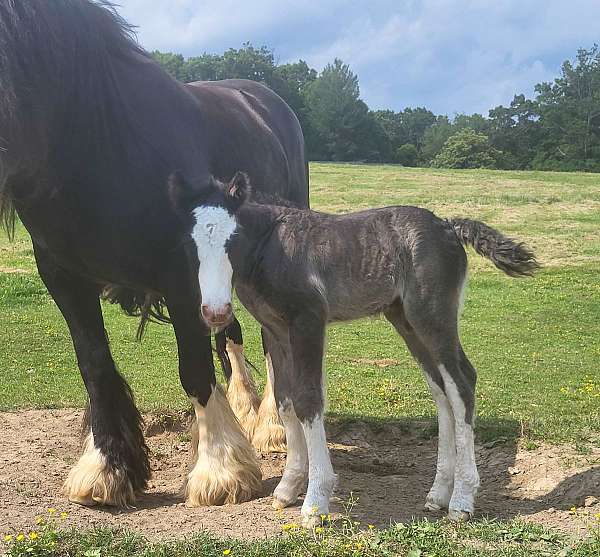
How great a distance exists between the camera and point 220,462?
5.02 meters

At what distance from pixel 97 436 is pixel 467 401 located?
7.54 feet

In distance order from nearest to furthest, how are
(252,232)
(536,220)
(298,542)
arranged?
(298,542) → (252,232) → (536,220)

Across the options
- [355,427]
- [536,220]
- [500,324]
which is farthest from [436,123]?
[355,427]

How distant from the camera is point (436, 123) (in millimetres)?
84188

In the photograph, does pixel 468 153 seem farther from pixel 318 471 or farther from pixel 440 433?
pixel 318 471

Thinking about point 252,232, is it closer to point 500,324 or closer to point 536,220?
point 500,324

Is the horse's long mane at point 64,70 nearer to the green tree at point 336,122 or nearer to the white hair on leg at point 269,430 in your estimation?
the white hair on leg at point 269,430

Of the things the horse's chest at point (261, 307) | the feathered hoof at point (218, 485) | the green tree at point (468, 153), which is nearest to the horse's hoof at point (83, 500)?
the feathered hoof at point (218, 485)

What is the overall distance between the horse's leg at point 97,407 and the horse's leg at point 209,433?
16.2 inches

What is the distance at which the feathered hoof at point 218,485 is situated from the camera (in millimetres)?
4914

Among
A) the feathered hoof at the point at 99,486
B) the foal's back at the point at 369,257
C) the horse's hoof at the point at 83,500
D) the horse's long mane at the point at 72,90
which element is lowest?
the horse's hoof at the point at 83,500

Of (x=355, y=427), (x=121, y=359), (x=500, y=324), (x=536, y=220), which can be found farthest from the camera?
(x=536, y=220)

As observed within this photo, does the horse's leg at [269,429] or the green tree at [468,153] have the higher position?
the green tree at [468,153]

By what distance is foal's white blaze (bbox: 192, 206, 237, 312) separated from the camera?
153 inches
